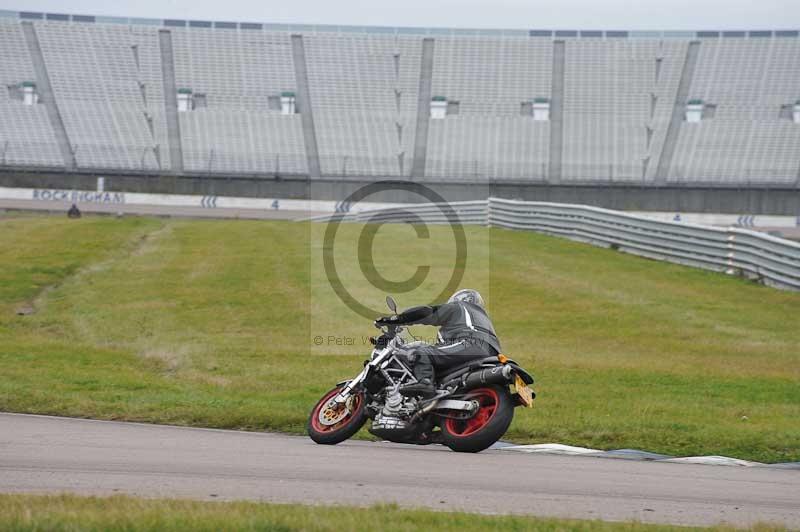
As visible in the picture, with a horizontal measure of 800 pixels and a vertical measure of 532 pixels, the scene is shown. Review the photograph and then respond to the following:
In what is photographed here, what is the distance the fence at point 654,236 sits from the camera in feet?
67.1

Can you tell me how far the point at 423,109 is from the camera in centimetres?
5831

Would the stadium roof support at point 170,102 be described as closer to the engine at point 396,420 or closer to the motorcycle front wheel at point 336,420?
the motorcycle front wheel at point 336,420

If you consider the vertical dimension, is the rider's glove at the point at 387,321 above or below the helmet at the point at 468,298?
below

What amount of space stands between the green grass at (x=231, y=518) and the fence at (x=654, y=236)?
1561cm

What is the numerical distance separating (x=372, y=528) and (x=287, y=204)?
157 ft

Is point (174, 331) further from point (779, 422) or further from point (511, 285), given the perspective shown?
point (779, 422)

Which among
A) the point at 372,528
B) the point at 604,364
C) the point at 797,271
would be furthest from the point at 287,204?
the point at 372,528

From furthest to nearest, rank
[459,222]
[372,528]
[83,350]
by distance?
1. [459,222]
2. [83,350]
3. [372,528]

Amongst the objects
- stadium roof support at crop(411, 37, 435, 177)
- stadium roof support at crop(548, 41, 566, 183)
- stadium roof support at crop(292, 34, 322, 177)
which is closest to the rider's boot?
stadium roof support at crop(548, 41, 566, 183)

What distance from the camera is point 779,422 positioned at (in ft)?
33.0

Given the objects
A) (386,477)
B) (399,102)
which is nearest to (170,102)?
(399,102)

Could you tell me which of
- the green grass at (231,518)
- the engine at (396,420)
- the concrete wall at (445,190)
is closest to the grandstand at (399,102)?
the concrete wall at (445,190)

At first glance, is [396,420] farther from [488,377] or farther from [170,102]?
[170,102]

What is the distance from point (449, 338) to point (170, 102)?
52.5 metres
